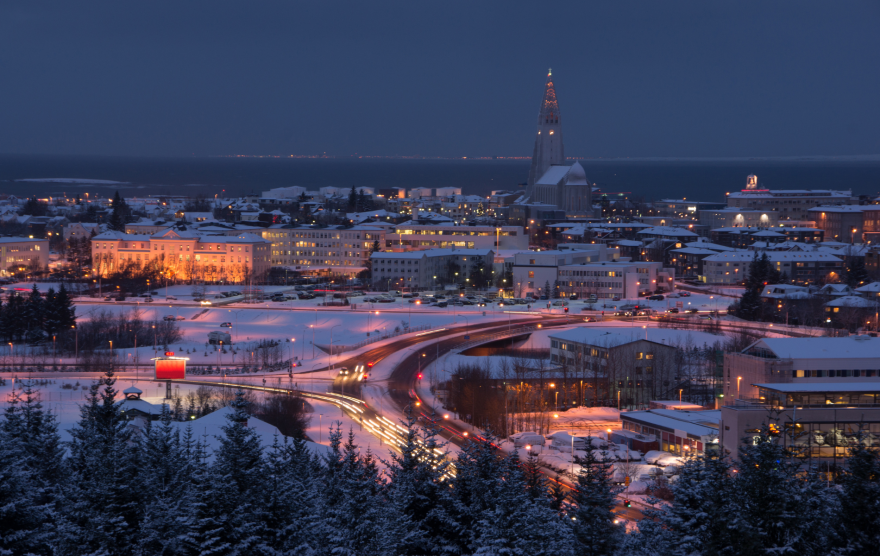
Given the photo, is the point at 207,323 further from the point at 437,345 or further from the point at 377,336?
the point at 437,345

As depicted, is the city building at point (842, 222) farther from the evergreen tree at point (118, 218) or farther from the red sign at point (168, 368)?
the red sign at point (168, 368)

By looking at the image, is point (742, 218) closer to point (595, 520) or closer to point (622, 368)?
point (622, 368)

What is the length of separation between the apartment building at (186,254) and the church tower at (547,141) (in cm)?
2932

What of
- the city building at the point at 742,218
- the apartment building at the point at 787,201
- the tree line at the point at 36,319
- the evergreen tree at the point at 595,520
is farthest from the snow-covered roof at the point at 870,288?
the apartment building at the point at 787,201

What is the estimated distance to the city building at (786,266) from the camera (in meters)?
36.8

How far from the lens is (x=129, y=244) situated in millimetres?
39625

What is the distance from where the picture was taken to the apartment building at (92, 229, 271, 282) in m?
37.9

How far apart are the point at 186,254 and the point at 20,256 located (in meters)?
6.25

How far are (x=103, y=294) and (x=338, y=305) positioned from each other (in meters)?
8.35

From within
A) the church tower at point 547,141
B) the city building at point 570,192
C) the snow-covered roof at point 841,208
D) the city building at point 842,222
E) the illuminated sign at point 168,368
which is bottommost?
the illuminated sign at point 168,368

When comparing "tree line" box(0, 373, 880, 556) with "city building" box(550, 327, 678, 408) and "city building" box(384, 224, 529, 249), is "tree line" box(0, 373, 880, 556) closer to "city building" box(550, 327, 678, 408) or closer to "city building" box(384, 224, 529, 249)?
"city building" box(550, 327, 678, 408)

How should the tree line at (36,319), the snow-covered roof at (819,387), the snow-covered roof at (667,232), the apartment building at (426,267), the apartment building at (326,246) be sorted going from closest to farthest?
the snow-covered roof at (819,387) → the tree line at (36,319) → the apartment building at (426,267) → the apartment building at (326,246) → the snow-covered roof at (667,232)

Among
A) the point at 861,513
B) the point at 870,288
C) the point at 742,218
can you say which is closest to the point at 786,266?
the point at 870,288

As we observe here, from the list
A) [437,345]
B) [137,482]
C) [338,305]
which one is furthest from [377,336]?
[137,482]
